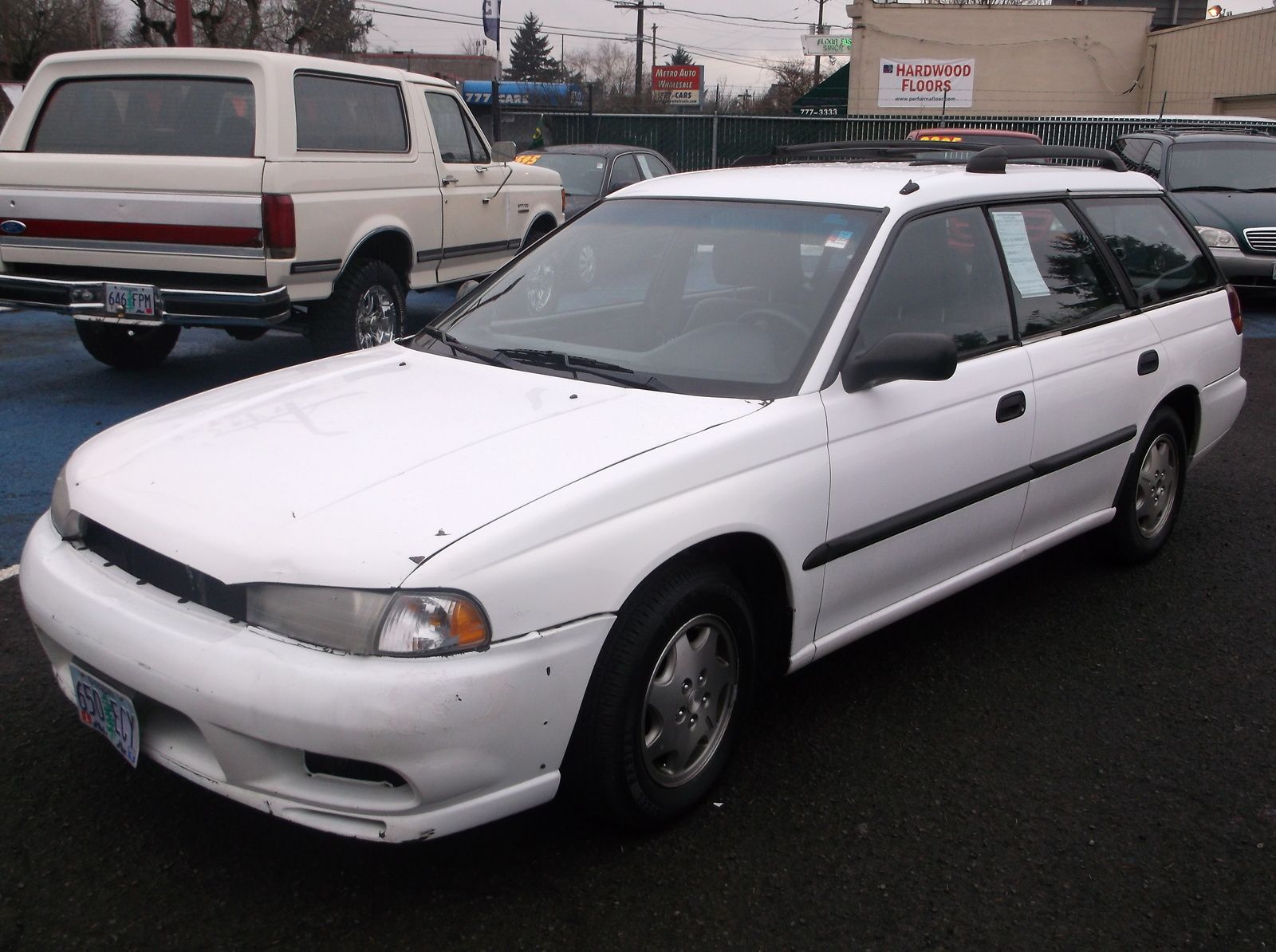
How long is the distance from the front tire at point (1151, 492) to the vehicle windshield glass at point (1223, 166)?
8815 millimetres

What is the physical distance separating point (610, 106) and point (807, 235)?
49.5 meters

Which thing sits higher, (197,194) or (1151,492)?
(197,194)

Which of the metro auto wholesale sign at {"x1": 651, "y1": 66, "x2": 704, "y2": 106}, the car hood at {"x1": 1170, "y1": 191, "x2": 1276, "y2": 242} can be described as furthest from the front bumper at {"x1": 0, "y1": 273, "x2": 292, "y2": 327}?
the metro auto wholesale sign at {"x1": 651, "y1": 66, "x2": 704, "y2": 106}

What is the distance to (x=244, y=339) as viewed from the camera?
30.0 ft

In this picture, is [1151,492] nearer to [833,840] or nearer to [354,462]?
[833,840]

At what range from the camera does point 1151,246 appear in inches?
189

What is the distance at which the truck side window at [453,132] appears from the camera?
8500 millimetres

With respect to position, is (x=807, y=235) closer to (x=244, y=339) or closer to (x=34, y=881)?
(x=34, y=881)

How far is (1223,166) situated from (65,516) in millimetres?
12854

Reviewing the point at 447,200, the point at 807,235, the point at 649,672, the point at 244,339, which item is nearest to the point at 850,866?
the point at 649,672

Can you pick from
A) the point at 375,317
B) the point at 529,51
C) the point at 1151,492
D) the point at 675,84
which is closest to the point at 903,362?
the point at 1151,492

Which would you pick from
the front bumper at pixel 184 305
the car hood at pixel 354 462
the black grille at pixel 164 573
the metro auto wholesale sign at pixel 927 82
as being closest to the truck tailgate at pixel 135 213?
the front bumper at pixel 184 305

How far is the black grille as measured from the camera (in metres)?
2.53

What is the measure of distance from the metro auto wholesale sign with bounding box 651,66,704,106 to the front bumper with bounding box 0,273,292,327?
157 feet
